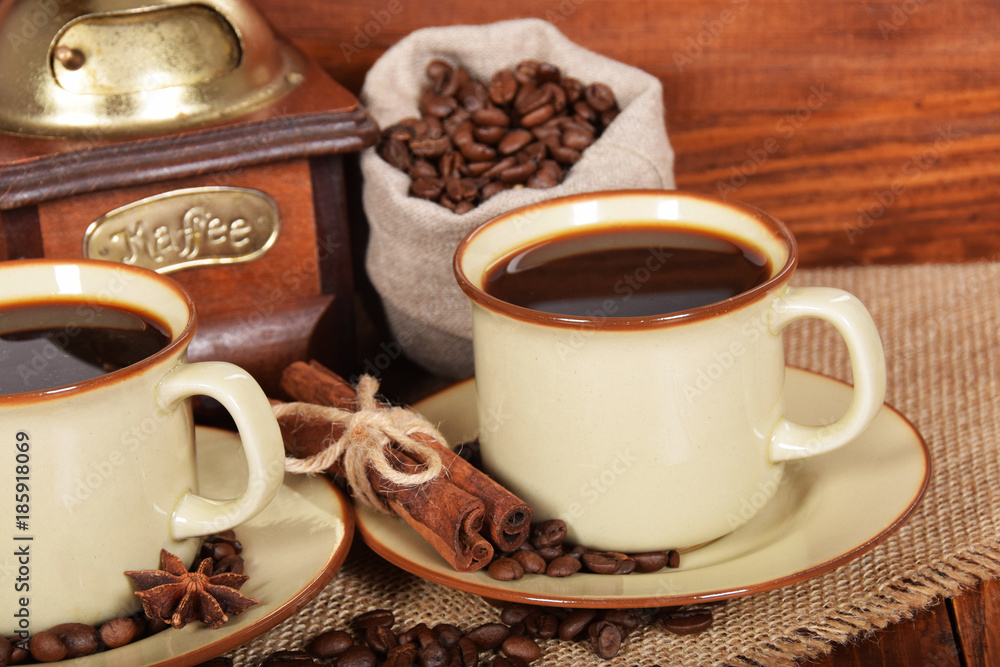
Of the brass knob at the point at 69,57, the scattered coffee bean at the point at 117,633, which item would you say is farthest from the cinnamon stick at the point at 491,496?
the brass knob at the point at 69,57

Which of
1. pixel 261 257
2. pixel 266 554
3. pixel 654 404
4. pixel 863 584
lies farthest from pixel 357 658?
pixel 261 257

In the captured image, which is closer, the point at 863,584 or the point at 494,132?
the point at 863,584

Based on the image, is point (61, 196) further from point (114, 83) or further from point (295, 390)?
point (295, 390)

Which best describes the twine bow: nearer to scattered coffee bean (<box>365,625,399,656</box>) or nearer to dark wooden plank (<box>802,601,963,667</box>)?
scattered coffee bean (<box>365,625,399,656</box>)

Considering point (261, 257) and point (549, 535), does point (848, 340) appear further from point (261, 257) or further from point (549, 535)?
point (261, 257)

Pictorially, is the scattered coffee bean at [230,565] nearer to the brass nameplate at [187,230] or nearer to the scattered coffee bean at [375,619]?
the scattered coffee bean at [375,619]
